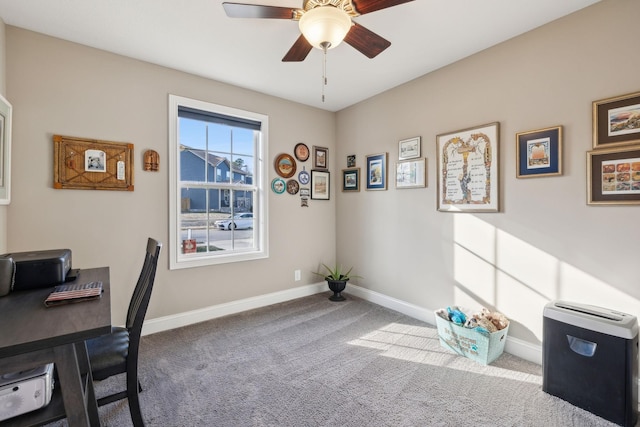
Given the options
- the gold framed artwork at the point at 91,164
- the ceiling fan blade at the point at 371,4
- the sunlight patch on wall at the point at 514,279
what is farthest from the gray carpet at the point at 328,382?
the ceiling fan blade at the point at 371,4

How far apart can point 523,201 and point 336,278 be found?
86.1 inches

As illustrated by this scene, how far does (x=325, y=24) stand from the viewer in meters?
1.52

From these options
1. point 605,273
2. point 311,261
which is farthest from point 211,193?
point 605,273

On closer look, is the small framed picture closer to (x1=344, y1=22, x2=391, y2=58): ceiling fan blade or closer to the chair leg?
the chair leg

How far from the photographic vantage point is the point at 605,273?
6.13ft

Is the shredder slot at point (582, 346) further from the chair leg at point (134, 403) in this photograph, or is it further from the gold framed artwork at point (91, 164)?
the gold framed artwork at point (91, 164)

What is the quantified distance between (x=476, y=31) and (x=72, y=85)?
3248 mm

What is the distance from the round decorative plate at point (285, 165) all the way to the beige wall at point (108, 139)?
5.6 inches

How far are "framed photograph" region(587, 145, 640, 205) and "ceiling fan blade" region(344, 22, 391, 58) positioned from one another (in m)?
1.58

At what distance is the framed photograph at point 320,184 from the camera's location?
3.81 meters

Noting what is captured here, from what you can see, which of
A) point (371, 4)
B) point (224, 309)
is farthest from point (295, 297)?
point (371, 4)

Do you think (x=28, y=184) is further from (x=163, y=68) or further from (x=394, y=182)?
(x=394, y=182)

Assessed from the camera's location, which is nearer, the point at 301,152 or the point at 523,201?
the point at 523,201

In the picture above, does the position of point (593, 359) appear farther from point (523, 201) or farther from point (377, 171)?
point (377, 171)
